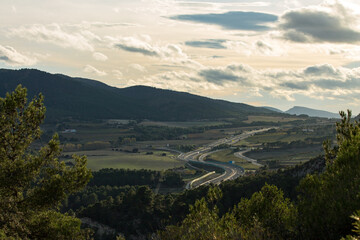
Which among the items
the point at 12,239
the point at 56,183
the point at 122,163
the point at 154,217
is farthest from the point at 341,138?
the point at 122,163

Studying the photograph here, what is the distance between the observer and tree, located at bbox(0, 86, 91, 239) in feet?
90.2

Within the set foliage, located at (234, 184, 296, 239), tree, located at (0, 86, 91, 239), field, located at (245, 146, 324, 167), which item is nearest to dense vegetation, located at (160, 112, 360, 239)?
foliage, located at (234, 184, 296, 239)

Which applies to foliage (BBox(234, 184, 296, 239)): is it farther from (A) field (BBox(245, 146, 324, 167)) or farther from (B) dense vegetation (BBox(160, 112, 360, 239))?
(A) field (BBox(245, 146, 324, 167))

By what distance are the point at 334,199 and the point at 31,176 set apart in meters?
21.2

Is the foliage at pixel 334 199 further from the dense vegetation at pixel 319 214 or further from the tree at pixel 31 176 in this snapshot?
the tree at pixel 31 176

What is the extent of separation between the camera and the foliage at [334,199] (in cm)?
1903

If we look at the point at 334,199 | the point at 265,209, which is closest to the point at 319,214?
the point at 334,199

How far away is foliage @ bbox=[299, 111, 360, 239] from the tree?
55.0 feet

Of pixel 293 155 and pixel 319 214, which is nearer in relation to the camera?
pixel 319 214

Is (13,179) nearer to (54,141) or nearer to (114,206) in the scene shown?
(54,141)

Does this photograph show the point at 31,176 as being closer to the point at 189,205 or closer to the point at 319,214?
the point at 189,205

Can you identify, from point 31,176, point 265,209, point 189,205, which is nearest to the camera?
point 31,176

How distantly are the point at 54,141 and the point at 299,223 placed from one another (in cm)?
1932

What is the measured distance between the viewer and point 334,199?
2034 cm
